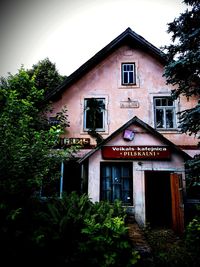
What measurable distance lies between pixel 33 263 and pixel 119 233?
1920mm

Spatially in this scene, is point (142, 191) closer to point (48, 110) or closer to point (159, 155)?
point (159, 155)

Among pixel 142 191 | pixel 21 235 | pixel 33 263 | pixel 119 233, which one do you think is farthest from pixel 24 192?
pixel 142 191

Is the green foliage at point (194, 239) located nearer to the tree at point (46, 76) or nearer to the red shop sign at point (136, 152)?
the red shop sign at point (136, 152)

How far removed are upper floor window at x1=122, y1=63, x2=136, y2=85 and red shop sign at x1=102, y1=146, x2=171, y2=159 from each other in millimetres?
4339

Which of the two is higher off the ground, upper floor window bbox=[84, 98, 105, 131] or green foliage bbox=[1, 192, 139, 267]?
upper floor window bbox=[84, 98, 105, 131]

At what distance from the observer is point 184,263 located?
5.43 m

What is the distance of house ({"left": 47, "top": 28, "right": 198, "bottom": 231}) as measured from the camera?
9.28m

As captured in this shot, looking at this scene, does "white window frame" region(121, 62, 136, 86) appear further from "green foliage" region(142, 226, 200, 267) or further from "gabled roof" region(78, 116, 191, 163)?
"green foliage" region(142, 226, 200, 267)

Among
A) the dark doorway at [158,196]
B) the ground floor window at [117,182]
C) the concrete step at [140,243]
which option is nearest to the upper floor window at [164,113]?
the dark doorway at [158,196]

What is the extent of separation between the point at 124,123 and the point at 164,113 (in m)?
2.28

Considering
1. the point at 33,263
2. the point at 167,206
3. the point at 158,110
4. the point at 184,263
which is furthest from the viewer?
the point at 158,110

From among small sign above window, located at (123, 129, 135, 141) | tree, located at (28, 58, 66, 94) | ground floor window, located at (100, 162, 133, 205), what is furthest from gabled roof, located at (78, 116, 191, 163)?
tree, located at (28, 58, 66, 94)

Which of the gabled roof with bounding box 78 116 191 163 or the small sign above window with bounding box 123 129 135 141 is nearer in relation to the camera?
the gabled roof with bounding box 78 116 191 163

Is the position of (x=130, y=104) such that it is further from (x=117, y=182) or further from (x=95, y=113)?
(x=117, y=182)
